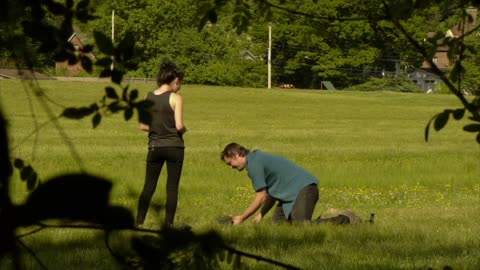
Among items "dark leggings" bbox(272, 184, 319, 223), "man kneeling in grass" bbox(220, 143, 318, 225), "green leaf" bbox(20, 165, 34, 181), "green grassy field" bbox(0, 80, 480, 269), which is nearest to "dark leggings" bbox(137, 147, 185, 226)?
"green grassy field" bbox(0, 80, 480, 269)

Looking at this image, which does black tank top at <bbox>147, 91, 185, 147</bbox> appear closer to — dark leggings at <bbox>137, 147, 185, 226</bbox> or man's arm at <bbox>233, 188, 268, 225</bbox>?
dark leggings at <bbox>137, 147, 185, 226</bbox>

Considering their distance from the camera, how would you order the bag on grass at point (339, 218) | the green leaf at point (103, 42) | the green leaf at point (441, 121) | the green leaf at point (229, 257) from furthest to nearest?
1. the bag on grass at point (339, 218)
2. the green leaf at point (441, 121)
3. the green leaf at point (229, 257)
4. the green leaf at point (103, 42)

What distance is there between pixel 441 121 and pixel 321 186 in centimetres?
1222

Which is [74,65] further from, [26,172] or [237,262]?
[237,262]

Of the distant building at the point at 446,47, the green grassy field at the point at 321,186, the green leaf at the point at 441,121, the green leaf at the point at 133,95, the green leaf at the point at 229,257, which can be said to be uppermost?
the distant building at the point at 446,47

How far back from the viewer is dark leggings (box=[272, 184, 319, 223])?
9.23m

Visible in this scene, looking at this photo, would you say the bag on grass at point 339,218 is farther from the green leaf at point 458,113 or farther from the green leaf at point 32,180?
the green leaf at point 32,180

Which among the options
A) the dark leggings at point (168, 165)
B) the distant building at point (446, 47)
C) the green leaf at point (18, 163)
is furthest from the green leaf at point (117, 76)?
the dark leggings at point (168, 165)

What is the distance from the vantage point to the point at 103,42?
2070 mm

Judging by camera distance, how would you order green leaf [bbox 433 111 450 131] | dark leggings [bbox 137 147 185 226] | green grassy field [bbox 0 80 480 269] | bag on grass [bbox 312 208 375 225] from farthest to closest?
dark leggings [bbox 137 147 185 226], bag on grass [bbox 312 208 375 225], green grassy field [bbox 0 80 480 269], green leaf [bbox 433 111 450 131]

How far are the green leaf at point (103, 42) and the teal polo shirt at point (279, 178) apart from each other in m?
7.05

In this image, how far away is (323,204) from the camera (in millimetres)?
11961

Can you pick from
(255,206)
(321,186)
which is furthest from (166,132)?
(321,186)

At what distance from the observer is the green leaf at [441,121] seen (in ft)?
7.89
